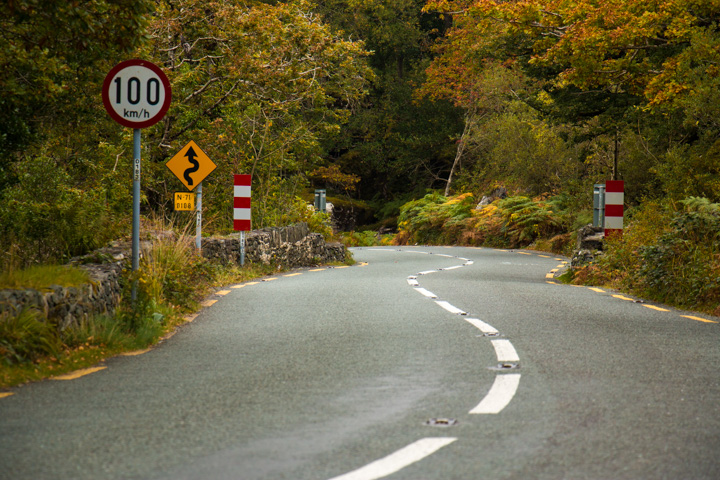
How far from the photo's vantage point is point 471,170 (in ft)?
156

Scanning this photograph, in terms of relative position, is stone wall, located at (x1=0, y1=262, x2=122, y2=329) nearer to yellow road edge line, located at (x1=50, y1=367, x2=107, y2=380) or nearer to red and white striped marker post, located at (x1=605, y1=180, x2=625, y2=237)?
yellow road edge line, located at (x1=50, y1=367, x2=107, y2=380)

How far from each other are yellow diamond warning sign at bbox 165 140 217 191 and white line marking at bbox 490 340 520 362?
7801mm

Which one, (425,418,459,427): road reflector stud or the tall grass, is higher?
the tall grass

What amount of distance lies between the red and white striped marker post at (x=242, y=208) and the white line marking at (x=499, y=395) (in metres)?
11.3

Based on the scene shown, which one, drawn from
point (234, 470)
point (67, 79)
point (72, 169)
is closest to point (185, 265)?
point (67, 79)

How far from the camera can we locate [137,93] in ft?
28.7

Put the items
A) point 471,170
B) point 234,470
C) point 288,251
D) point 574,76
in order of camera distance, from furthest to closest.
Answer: point 471,170
point 288,251
point 574,76
point 234,470

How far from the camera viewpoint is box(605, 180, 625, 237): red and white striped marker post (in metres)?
16.0

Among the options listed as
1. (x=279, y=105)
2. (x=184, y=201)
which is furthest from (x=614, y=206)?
(x=279, y=105)

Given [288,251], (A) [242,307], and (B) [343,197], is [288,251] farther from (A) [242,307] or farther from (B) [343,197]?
(B) [343,197]

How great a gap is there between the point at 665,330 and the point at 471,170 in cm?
3922

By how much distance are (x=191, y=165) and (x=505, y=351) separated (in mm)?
8508

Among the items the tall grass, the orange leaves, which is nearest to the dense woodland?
the orange leaves

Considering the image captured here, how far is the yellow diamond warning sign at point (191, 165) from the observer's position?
14.3 m
